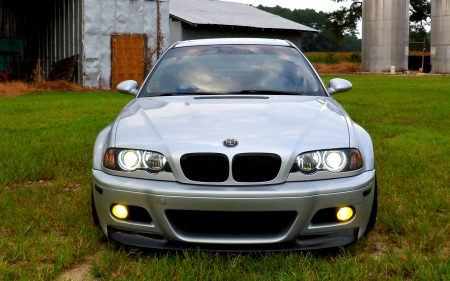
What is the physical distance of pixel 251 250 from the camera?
342 centimetres

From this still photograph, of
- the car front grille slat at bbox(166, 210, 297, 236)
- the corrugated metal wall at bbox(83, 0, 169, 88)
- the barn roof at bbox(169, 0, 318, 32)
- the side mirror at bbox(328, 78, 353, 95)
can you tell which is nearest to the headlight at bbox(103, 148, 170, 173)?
the car front grille slat at bbox(166, 210, 297, 236)

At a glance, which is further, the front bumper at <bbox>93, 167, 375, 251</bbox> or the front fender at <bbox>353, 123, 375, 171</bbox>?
the front fender at <bbox>353, 123, 375, 171</bbox>

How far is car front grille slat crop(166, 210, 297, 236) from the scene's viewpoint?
11.1ft

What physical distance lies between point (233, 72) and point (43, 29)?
1920 cm

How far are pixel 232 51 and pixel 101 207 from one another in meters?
2.07

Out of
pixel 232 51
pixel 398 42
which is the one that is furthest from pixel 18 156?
pixel 398 42

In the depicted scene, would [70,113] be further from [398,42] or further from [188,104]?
[398,42]

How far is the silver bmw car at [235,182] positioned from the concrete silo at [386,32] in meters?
36.4

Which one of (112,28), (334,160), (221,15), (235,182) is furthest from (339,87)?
(221,15)

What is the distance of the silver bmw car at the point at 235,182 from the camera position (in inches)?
131

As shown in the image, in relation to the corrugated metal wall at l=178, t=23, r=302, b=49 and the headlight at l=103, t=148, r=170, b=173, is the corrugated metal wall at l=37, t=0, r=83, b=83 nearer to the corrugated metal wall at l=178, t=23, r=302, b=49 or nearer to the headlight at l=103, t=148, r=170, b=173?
the corrugated metal wall at l=178, t=23, r=302, b=49

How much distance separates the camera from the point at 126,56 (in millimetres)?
20391

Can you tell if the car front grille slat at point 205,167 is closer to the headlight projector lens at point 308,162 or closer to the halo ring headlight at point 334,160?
the headlight projector lens at point 308,162

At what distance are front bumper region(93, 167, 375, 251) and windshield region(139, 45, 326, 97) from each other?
4.41 feet
